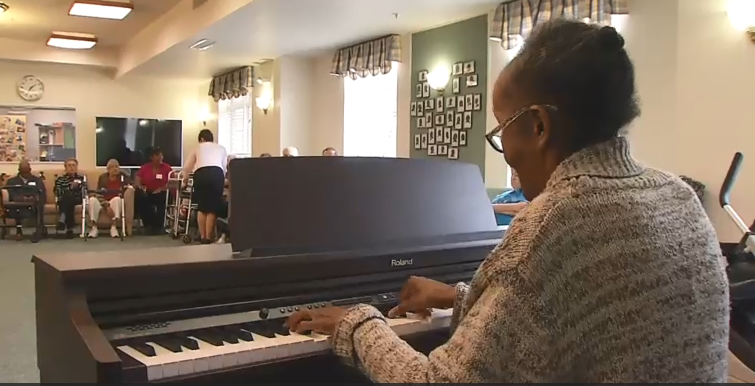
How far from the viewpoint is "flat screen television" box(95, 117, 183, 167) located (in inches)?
435

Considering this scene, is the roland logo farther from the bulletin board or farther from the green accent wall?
the bulletin board

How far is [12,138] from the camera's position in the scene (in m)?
10.5

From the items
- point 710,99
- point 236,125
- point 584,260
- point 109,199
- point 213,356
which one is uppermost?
point 236,125

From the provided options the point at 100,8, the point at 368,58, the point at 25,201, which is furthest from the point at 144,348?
the point at 25,201

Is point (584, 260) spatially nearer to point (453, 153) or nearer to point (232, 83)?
point (453, 153)

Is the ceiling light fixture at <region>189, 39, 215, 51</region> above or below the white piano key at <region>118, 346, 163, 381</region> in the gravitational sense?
above

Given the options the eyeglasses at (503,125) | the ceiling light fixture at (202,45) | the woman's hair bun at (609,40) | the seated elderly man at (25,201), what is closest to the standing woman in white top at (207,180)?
the ceiling light fixture at (202,45)

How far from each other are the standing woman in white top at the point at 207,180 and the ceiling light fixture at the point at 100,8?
1.60 metres

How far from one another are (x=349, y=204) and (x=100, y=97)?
1058 centimetres

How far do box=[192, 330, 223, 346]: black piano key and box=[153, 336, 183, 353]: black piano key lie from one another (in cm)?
6

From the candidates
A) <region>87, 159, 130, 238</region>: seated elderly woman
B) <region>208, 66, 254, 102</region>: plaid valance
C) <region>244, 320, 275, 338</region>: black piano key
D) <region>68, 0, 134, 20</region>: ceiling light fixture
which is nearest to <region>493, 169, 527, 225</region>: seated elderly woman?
<region>244, 320, 275, 338</region>: black piano key

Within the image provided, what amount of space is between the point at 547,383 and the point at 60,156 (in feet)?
37.1

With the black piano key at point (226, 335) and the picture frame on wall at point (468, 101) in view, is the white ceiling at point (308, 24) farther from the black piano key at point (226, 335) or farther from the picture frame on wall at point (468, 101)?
the black piano key at point (226, 335)

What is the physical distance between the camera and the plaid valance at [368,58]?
7.38 metres
